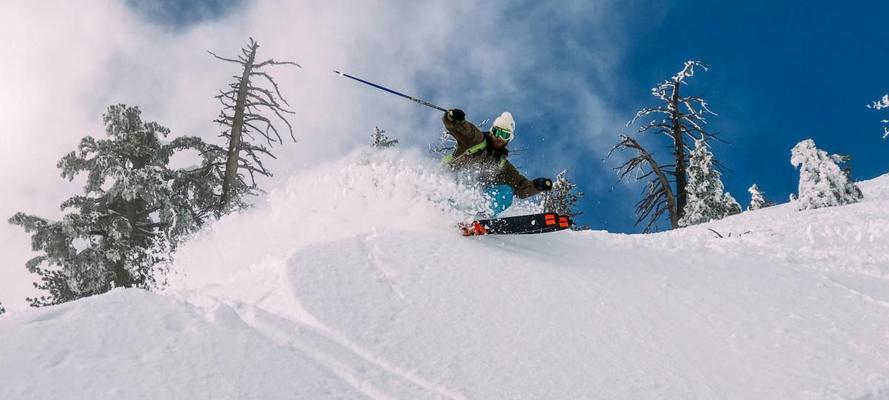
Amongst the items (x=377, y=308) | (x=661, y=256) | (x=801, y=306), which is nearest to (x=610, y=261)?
(x=661, y=256)

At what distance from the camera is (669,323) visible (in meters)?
5.47

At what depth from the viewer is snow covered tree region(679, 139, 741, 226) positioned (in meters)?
23.7

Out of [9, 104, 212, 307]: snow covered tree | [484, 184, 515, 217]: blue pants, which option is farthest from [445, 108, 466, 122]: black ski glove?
[9, 104, 212, 307]: snow covered tree

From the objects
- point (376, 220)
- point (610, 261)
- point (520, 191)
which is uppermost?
point (520, 191)

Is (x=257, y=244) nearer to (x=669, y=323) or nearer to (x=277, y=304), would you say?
(x=277, y=304)

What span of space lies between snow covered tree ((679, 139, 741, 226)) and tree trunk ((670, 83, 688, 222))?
0.19m

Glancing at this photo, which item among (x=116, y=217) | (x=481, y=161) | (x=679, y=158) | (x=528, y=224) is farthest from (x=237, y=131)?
(x=679, y=158)

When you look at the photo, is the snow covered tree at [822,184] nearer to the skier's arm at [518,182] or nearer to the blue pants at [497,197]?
the skier's arm at [518,182]

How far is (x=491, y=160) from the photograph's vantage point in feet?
29.6

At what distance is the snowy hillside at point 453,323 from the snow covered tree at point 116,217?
35.1 feet

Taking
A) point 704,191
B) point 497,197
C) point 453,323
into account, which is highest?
point 704,191

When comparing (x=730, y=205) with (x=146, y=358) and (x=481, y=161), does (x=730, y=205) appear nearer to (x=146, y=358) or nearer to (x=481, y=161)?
(x=481, y=161)

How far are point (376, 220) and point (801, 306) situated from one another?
201 inches

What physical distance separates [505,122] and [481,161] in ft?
2.24
